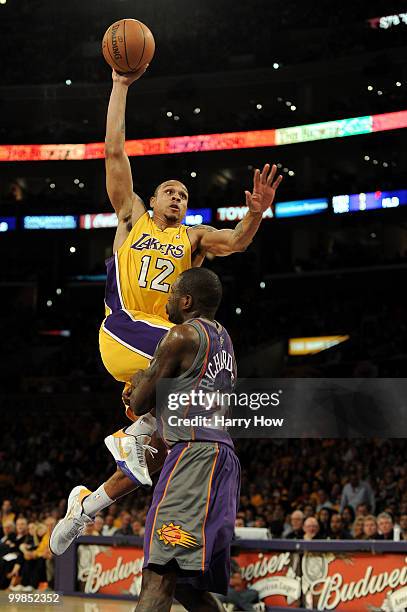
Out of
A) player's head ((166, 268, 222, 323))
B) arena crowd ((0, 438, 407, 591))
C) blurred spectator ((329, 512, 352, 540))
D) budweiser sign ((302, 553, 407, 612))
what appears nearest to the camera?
player's head ((166, 268, 222, 323))

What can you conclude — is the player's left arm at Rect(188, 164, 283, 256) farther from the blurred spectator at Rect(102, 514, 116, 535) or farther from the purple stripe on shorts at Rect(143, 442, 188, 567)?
the blurred spectator at Rect(102, 514, 116, 535)

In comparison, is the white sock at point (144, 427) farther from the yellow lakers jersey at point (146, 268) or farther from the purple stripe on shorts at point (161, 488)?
the purple stripe on shorts at point (161, 488)

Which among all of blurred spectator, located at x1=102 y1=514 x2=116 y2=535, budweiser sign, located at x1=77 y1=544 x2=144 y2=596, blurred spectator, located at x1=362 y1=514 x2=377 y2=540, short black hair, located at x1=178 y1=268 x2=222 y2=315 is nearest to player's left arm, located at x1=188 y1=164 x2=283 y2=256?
short black hair, located at x1=178 y1=268 x2=222 y2=315

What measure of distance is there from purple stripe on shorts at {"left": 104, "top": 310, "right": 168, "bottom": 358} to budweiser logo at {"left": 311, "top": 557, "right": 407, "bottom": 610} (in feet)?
15.0

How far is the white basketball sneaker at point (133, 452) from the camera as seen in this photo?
535 cm

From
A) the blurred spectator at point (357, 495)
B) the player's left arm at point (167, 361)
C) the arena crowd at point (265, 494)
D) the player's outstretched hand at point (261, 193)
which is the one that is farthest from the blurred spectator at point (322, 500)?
the player's left arm at point (167, 361)

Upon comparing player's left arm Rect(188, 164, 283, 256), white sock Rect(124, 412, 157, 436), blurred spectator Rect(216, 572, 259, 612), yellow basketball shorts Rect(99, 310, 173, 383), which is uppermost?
player's left arm Rect(188, 164, 283, 256)

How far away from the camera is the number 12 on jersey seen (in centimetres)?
571

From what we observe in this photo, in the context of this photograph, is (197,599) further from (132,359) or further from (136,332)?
(136,332)

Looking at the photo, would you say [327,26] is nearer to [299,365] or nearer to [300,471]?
[299,365]

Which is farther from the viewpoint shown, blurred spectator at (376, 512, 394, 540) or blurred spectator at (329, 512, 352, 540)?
blurred spectator at (329, 512, 352, 540)

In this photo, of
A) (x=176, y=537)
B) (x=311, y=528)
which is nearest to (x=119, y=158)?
(x=176, y=537)

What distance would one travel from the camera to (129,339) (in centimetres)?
559

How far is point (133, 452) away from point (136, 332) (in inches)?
30.0
